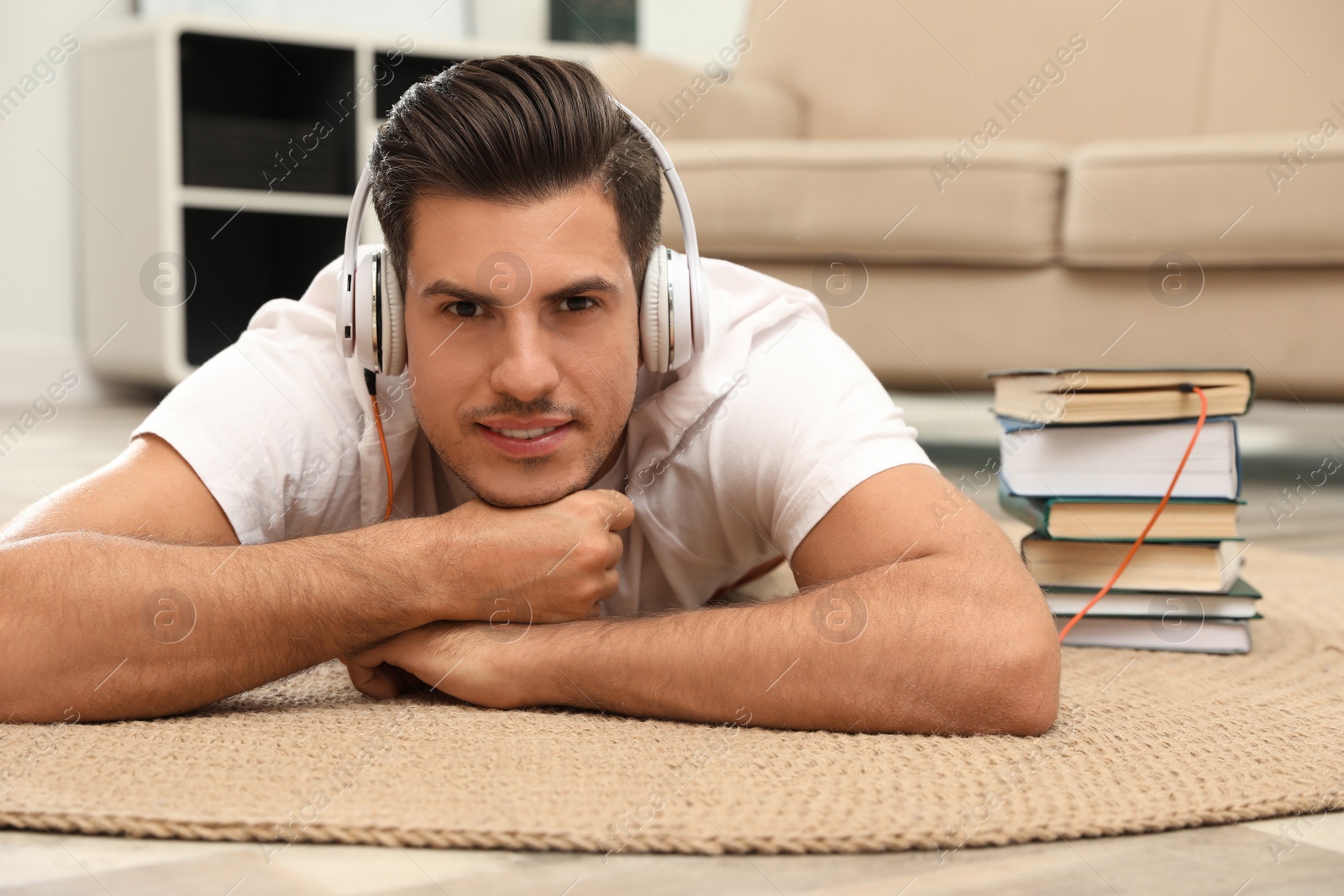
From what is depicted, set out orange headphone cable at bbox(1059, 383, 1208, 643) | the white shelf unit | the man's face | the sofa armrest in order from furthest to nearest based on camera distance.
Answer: the white shelf unit → the sofa armrest → orange headphone cable at bbox(1059, 383, 1208, 643) → the man's face

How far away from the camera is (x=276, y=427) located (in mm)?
1064

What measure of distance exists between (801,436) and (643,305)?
17 centimetres

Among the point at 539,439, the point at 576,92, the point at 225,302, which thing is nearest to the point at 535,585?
the point at 539,439

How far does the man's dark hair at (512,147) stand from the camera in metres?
1.00

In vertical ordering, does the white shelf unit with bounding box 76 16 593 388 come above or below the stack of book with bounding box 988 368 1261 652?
above

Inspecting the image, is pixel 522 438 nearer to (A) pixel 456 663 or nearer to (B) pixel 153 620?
(A) pixel 456 663

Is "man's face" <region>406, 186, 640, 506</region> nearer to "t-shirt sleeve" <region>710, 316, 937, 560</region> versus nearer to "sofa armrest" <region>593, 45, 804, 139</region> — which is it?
"t-shirt sleeve" <region>710, 316, 937, 560</region>

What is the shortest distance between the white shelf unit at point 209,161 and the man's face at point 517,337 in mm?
2343

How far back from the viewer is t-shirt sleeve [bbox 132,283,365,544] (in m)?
1.02

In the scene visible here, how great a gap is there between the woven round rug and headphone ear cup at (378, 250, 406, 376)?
0.27 m

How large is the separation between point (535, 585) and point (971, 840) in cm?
39

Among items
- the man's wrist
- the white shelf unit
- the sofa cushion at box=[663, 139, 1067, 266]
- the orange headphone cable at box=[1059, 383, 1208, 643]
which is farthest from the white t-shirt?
the white shelf unit

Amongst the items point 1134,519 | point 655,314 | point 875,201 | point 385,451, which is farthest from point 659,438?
point 875,201

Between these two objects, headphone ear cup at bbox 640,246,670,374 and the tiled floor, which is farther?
headphone ear cup at bbox 640,246,670,374
